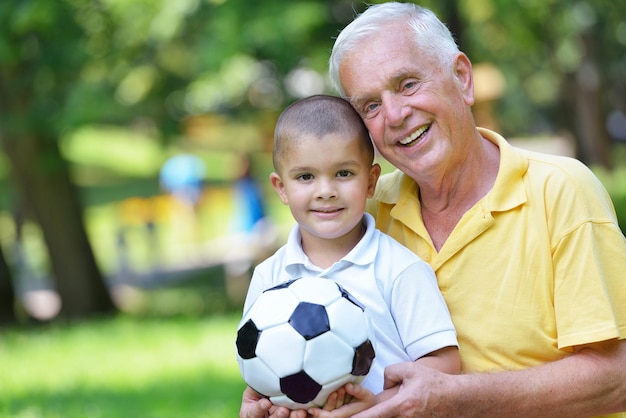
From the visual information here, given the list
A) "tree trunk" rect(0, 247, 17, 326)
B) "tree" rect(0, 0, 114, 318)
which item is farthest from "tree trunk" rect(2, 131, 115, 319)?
"tree trunk" rect(0, 247, 17, 326)

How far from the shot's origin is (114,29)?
1183 centimetres

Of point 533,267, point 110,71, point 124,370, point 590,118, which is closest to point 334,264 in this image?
point 533,267

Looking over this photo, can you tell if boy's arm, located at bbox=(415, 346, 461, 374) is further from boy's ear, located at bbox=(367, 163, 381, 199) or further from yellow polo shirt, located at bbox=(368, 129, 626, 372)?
boy's ear, located at bbox=(367, 163, 381, 199)

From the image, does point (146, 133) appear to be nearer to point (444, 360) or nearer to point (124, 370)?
point (124, 370)

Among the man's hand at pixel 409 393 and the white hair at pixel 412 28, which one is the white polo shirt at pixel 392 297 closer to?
the man's hand at pixel 409 393

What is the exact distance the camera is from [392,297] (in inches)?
110

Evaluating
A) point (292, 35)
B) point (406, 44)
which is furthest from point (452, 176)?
point (292, 35)

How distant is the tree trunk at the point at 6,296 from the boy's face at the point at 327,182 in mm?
12293

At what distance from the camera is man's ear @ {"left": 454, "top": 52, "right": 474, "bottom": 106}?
306 centimetres

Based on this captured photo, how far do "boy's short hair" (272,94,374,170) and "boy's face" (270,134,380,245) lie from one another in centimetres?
2

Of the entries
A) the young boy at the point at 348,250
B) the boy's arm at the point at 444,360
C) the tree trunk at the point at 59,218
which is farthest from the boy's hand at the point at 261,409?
the tree trunk at the point at 59,218

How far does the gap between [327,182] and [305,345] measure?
0.52m

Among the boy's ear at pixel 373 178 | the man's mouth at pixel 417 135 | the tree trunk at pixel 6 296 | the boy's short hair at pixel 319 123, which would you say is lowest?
the tree trunk at pixel 6 296

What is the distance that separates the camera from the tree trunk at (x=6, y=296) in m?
14.4
